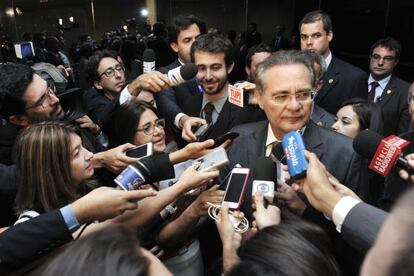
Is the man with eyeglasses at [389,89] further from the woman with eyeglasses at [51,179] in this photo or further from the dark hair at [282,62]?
the woman with eyeglasses at [51,179]

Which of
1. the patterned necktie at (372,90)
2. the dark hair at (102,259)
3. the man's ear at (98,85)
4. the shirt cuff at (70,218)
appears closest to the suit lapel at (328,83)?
the patterned necktie at (372,90)

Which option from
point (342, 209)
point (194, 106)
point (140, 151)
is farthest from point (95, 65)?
point (342, 209)

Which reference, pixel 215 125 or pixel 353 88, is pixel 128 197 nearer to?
pixel 215 125

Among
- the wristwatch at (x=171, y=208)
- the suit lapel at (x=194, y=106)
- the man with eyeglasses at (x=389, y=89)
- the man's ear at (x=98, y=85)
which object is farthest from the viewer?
the man with eyeglasses at (x=389, y=89)

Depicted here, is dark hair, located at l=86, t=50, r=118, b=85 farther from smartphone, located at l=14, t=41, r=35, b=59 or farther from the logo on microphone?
the logo on microphone

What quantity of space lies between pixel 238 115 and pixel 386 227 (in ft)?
5.25

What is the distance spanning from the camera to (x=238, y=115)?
7.17 feet

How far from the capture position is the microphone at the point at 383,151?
1229mm

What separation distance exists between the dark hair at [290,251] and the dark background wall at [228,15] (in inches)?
207

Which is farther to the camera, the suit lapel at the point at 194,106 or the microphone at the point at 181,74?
the suit lapel at the point at 194,106

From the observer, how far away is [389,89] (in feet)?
10.8

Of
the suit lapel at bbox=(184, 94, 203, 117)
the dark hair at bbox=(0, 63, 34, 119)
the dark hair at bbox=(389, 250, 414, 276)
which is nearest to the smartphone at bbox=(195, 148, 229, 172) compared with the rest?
the dark hair at bbox=(389, 250, 414, 276)

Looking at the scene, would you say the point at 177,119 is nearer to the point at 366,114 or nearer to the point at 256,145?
the point at 256,145

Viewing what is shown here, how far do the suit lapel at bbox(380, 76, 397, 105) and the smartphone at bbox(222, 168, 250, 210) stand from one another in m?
2.44
